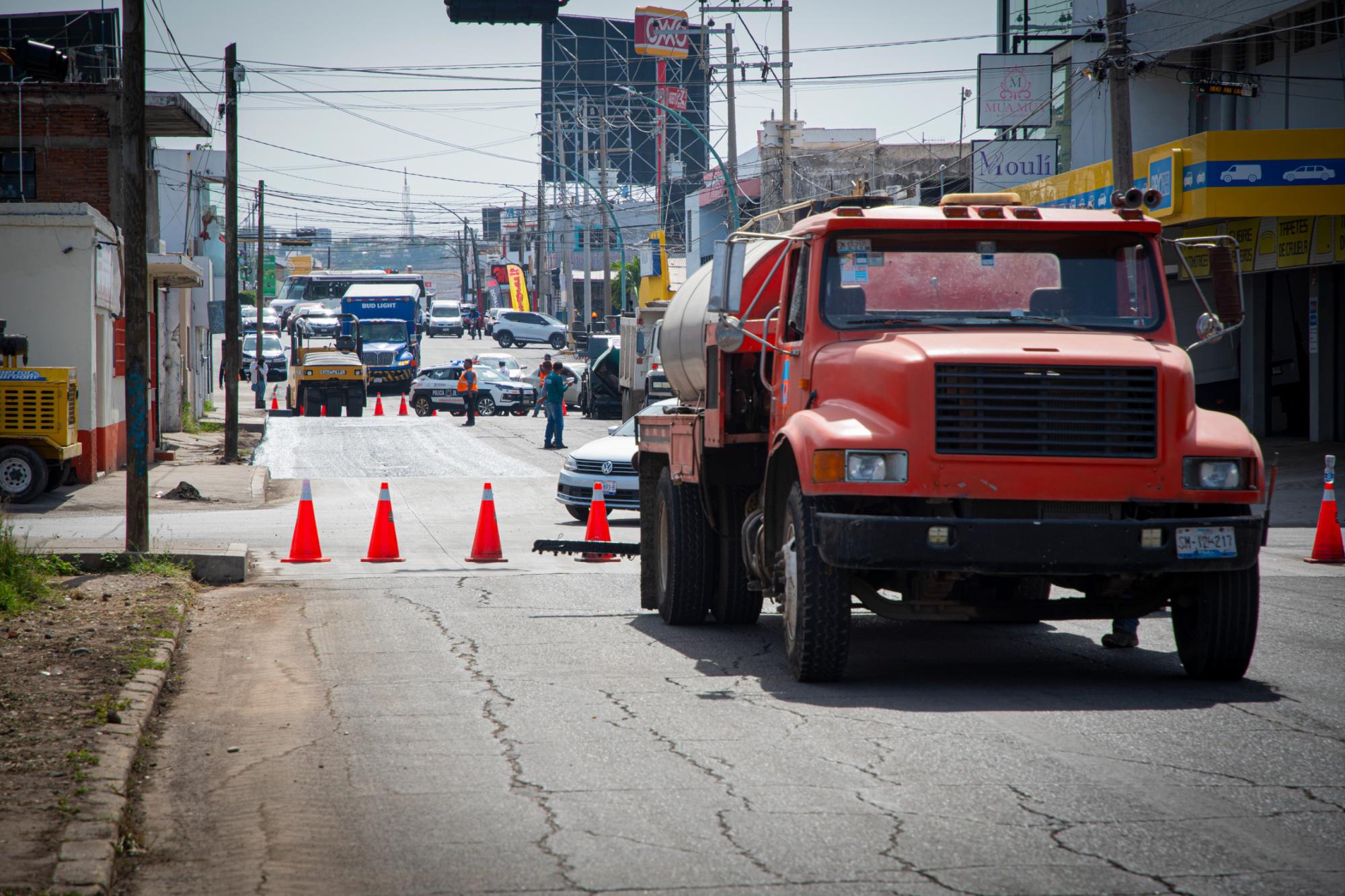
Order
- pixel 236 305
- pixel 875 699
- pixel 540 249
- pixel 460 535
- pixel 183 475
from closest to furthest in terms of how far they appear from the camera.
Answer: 1. pixel 875 699
2. pixel 460 535
3. pixel 183 475
4. pixel 236 305
5. pixel 540 249

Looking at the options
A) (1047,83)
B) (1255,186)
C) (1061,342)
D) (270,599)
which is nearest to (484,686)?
(1061,342)

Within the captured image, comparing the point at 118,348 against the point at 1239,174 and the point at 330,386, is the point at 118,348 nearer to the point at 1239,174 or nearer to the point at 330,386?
the point at 330,386

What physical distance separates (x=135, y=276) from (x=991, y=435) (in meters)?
9.84

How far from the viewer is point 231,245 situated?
32.0 m

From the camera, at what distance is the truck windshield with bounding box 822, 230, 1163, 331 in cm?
833

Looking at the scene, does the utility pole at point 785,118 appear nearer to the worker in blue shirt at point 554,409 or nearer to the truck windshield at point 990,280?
the worker in blue shirt at point 554,409

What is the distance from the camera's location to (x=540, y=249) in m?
98.9

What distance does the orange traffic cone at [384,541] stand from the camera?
609 inches

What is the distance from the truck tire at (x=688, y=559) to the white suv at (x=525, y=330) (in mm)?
75433

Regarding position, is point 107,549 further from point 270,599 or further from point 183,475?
point 183,475

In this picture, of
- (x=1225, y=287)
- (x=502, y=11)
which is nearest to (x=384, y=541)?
(x=1225, y=287)

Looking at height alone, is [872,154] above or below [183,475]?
above

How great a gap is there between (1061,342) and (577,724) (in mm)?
3214

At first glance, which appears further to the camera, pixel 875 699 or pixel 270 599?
pixel 270 599
